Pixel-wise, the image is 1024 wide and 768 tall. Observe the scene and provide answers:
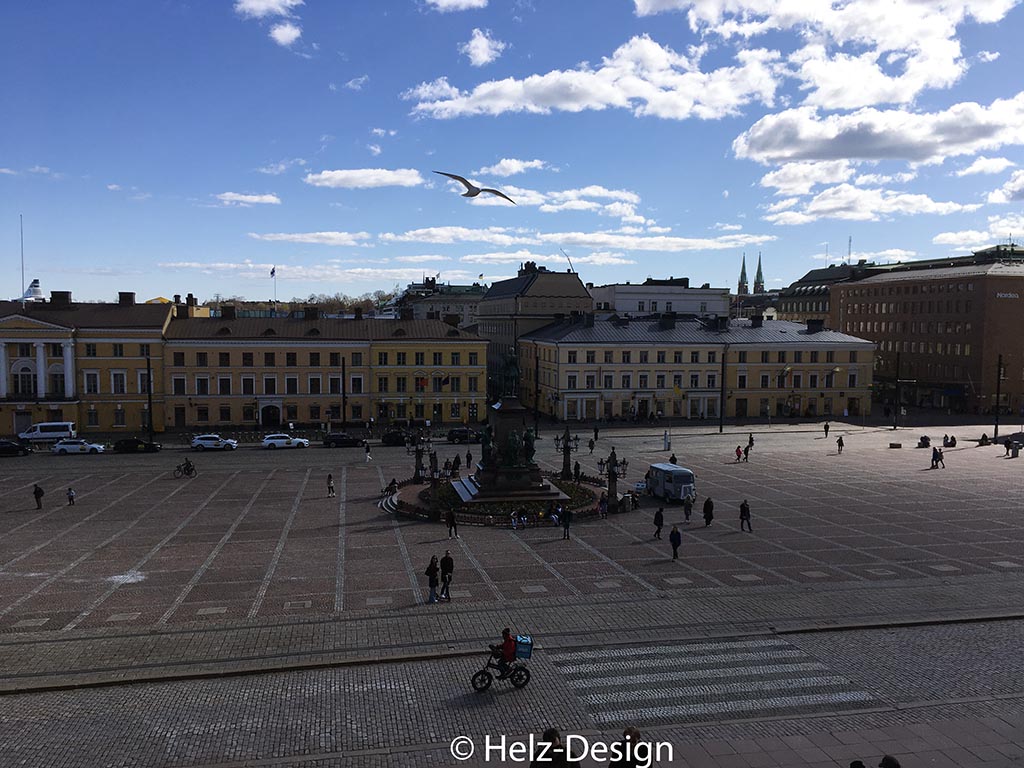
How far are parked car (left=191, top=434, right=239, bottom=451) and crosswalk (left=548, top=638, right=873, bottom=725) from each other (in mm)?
48004

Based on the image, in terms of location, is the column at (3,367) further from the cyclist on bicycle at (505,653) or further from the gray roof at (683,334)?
the cyclist on bicycle at (505,653)

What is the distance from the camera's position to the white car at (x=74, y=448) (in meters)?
59.2

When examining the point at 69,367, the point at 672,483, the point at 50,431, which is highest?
the point at 69,367

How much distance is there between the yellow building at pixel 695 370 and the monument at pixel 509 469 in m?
39.2

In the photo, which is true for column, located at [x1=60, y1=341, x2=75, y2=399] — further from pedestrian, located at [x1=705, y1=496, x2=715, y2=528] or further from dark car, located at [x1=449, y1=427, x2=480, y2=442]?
pedestrian, located at [x1=705, y1=496, x2=715, y2=528]

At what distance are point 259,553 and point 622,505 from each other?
17.7 m

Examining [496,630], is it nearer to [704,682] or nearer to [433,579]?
[433,579]

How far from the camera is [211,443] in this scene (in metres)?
62.0

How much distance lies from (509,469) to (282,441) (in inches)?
1161

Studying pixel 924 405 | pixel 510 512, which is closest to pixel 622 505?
pixel 510 512

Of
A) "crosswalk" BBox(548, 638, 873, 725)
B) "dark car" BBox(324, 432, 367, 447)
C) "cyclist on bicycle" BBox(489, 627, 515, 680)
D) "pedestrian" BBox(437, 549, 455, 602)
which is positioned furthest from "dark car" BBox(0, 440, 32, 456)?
"cyclist on bicycle" BBox(489, 627, 515, 680)

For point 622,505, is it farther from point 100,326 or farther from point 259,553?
point 100,326

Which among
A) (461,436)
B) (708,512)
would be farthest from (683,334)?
(708,512)

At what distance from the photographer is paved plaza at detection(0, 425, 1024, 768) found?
53.7 ft
